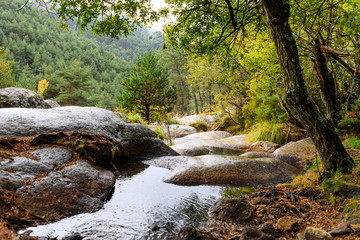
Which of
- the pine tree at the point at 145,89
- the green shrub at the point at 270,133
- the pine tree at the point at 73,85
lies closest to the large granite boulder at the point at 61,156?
the green shrub at the point at 270,133

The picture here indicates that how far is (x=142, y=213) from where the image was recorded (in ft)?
10.5

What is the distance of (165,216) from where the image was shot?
10.3ft

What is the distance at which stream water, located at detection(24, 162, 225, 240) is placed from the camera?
261cm

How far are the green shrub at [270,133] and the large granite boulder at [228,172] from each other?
12.5ft

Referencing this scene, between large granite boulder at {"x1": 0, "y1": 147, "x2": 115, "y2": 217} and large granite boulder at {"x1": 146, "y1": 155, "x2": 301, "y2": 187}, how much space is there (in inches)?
68.1

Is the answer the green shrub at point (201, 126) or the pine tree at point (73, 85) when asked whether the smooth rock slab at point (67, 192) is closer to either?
the green shrub at point (201, 126)

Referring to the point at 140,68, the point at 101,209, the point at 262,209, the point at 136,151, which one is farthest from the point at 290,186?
the point at 140,68

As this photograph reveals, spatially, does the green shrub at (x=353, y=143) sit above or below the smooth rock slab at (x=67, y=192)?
below

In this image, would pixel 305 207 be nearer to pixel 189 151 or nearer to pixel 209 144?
pixel 189 151

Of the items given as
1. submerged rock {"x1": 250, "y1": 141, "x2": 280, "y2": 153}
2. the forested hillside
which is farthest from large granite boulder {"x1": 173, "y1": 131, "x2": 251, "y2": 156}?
the forested hillside

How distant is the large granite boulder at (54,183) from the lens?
2814 millimetres

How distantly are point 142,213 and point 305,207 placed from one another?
2.44m

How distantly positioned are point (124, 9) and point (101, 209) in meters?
3.62

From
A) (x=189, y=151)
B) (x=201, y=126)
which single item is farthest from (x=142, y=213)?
(x=201, y=126)
